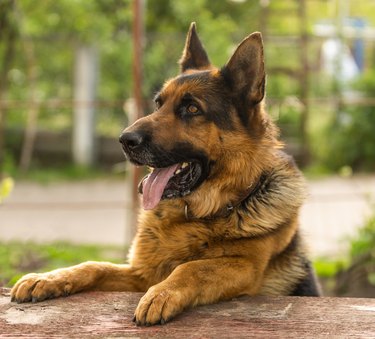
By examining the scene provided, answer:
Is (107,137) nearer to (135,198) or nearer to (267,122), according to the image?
(135,198)

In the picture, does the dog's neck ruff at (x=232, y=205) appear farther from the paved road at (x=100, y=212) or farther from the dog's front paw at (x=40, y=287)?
the paved road at (x=100, y=212)

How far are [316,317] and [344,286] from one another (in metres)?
3.03

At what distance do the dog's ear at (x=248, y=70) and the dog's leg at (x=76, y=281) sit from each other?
1.14m

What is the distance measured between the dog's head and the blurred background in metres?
5.51

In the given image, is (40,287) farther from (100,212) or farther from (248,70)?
(100,212)

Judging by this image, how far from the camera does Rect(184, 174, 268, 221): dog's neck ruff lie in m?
3.76

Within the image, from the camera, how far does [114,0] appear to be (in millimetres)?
11656

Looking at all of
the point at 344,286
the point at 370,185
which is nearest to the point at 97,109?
the point at 370,185

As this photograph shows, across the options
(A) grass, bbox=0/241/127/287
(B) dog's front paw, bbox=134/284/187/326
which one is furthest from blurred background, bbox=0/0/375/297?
(B) dog's front paw, bbox=134/284/187/326

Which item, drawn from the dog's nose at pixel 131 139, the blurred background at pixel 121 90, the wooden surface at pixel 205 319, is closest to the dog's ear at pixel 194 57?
the dog's nose at pixel 131 139

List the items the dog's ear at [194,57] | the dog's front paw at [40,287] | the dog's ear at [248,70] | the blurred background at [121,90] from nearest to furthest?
the dog's front paw at [40,287] < the dog's ear at [248,70] < the dog's ear at [194,57] < the blurred background at [121,90]

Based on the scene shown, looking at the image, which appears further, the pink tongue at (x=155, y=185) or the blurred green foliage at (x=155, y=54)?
the blurred green foliage at (x=155, y=54)

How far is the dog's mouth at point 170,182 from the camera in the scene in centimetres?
367

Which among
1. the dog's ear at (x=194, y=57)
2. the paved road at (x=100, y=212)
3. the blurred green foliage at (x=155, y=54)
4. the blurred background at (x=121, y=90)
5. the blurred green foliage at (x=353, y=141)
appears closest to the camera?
the dog's ear at (x=194, y=57)
